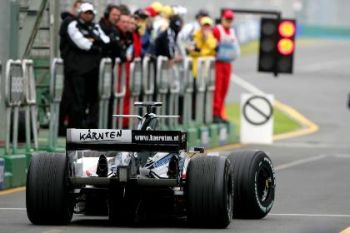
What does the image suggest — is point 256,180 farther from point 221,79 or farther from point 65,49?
point 221,79

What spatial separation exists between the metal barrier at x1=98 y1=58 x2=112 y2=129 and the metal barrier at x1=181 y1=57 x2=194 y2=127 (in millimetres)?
4511

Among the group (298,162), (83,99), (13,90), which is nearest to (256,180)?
(13,90)

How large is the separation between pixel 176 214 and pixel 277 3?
94012mm

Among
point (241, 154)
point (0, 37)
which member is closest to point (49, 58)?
point (0, 37)

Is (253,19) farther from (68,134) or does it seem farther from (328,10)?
(68,134)

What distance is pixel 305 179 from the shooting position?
804 inches

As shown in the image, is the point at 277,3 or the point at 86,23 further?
the point at 277,3

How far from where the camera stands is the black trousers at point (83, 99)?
2252 cm

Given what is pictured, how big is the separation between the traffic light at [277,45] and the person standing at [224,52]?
0.58 meters

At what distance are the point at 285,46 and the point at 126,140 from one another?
52.6 ft

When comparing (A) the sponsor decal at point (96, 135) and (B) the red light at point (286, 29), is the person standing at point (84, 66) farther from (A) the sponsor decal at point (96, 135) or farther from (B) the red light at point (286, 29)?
(A) the sponsor decal at point (96, 135)

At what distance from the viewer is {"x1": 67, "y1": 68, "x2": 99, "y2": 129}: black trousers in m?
22.5

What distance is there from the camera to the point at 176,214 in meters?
13.6

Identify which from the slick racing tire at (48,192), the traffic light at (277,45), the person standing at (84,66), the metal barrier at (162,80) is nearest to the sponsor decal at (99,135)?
the slick racing tire at (48,192)
